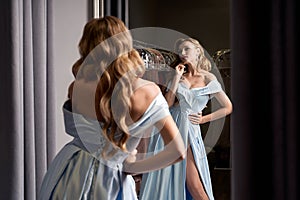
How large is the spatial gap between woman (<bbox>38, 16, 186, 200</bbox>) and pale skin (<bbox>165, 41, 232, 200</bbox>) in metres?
0.88

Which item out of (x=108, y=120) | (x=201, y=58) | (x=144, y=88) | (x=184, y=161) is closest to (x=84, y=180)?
(x=108, y=120)

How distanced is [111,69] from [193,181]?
1.08m

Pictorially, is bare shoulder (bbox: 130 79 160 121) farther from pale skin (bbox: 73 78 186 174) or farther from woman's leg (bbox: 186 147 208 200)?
woman's leg (bbox: 186 147 208 200)

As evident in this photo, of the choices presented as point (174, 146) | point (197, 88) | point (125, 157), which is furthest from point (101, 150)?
point (197, 88)

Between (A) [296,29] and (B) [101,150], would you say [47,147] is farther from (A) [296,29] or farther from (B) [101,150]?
(A) [296,29]

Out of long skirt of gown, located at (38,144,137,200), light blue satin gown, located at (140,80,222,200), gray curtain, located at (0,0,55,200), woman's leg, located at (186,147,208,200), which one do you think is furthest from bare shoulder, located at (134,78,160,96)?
woman's leg, located at (186,147,208,200)

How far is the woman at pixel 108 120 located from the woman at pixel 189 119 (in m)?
0.82

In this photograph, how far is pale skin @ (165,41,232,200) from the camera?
2027mm

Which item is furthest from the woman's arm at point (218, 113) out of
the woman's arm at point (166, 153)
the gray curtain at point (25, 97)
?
the woman's arm at point (166, 153)

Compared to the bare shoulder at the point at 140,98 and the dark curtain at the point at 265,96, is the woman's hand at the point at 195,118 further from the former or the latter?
the dark curtain at the point at 265,96

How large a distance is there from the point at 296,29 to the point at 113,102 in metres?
0.46

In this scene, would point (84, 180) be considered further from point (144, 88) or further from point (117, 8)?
point (117, 8)

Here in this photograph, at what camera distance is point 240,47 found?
871 mm

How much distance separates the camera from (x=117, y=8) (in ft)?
7.31
